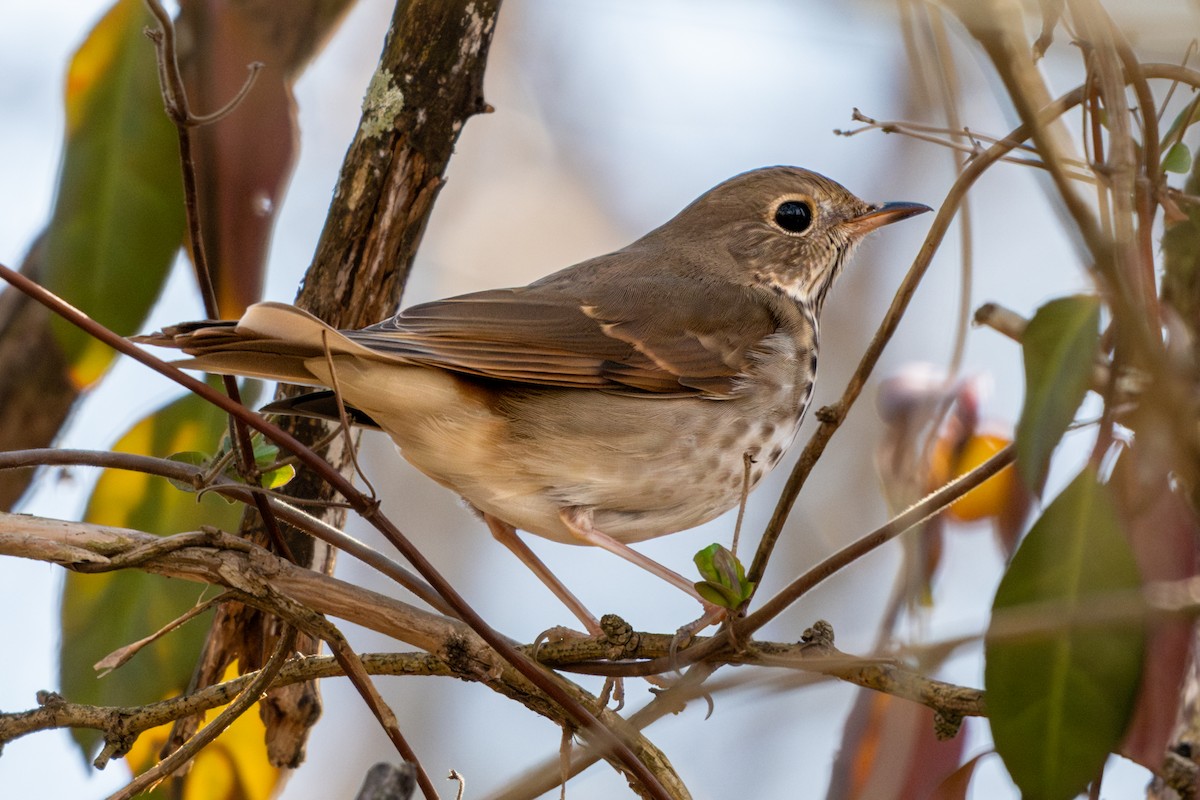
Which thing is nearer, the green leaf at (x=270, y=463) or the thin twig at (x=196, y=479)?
the thin twig at (x=196, y=479)

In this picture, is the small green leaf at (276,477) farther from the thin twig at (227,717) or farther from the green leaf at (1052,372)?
the green leaf at (1052,372)

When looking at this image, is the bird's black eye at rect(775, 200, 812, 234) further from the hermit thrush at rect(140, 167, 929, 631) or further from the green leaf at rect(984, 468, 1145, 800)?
the green leaf at rect(984, 468, 1145, 800)

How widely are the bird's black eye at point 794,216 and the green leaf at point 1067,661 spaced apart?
2516 mm

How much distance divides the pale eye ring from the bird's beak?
0.41 ft

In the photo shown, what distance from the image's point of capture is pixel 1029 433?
1694 millimetres

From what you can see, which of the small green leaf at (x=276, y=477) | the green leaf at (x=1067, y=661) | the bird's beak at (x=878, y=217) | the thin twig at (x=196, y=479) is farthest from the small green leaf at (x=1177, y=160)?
the bird's beak at (x=878, y=217)

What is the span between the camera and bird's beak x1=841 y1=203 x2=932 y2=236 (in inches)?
161

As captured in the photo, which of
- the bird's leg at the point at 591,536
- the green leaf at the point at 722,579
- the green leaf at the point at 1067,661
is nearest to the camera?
the green leaf at the point at 1067,661

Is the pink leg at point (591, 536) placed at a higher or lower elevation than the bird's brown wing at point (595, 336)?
lower

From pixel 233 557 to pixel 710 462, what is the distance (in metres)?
1.33

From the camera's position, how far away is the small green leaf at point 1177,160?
2.09m

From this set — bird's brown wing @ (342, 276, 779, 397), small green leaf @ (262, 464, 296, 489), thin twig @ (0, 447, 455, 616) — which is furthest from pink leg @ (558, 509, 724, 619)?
small green leaf @ (262, 464, 296, 489)

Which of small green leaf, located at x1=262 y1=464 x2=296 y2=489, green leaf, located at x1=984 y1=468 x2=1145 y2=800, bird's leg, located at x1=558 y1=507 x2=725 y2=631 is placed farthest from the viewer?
bird's leg, located at x1=558 y1=507 x2=725 y2=631

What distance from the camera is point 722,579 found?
6.73 ft
